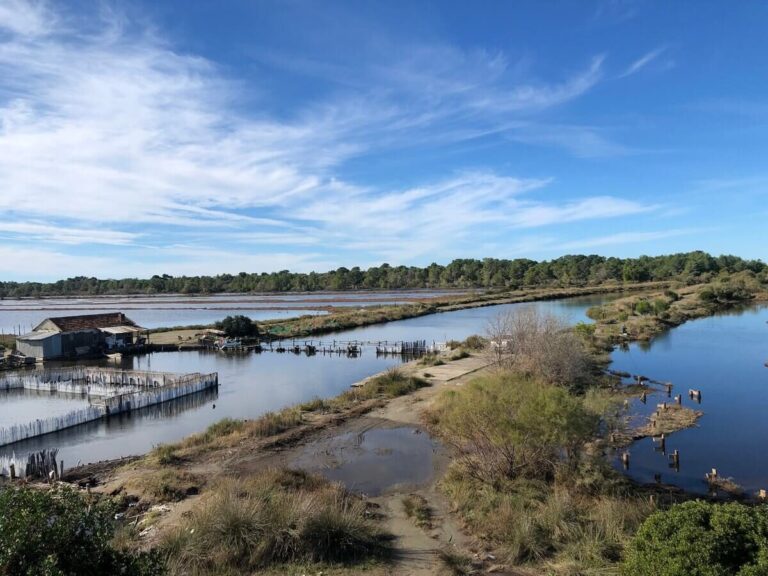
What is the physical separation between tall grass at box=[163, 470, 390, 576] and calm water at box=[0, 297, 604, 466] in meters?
14.0

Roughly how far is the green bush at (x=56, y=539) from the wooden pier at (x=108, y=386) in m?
24.0

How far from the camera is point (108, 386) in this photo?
38156 mm

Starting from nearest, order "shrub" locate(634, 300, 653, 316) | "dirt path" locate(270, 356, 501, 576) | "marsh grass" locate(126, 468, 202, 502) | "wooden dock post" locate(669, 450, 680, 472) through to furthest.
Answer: "dirt path" locate(270, 356, 501, 576)
"marsh grass" locate(126, 468, 202, 502)
"wooden dock post" locate(669, 450, 680, 472)
"shrub" locate(634, 300, 653, 316)

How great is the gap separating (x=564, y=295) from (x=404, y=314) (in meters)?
46.5

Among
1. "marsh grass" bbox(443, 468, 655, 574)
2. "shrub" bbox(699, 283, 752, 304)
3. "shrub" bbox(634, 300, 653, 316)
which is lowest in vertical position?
"marsh grass" bbox(443, 468, 655, 574)

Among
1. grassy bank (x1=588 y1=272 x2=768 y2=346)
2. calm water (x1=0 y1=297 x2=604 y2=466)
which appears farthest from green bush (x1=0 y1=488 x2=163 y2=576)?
grassy bank (x1=588 y1=272 x2=768 y2=346)

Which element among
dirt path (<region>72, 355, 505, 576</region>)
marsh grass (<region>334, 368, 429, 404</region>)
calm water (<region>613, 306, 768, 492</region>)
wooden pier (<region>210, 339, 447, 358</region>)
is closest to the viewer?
dirt path (<region>72, 355, 505, 576</region>)

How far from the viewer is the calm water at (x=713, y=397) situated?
2106 cm

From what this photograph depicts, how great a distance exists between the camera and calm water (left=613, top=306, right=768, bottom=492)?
21062 millimetres

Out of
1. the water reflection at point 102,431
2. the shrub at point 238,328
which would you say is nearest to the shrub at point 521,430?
the water reflection at point 102,431

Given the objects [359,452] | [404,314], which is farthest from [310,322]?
[359,452]

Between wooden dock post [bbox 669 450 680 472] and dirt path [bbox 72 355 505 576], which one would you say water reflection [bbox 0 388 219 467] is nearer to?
dirt path [bbox 72 355 505 576]

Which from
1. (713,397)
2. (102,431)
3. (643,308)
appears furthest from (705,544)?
(643,308)

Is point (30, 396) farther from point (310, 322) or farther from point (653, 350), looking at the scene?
point (653, 350)
